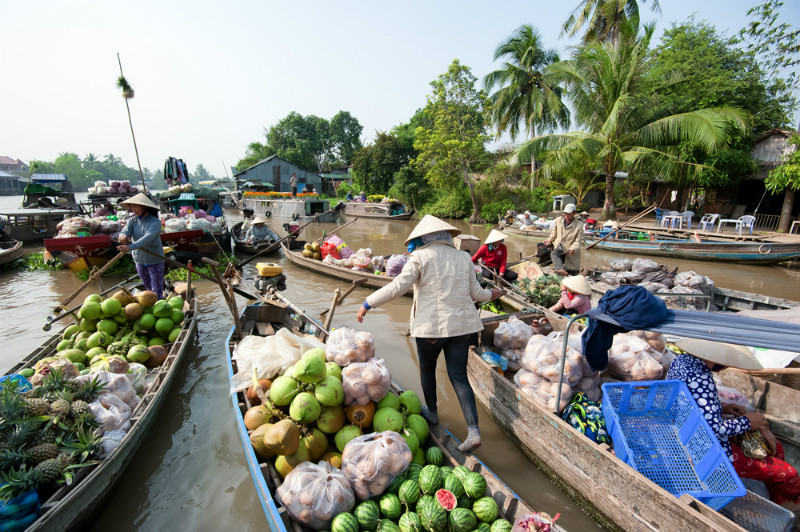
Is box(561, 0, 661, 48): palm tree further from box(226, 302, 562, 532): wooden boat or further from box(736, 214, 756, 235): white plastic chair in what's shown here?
box(226, 302, 562, 532): wooden boat

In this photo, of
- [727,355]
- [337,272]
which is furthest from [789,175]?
[337,272]

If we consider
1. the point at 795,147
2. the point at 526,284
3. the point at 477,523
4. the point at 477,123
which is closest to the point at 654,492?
the point at 477,523

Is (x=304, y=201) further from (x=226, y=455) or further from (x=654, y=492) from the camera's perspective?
(x=654, y=492)

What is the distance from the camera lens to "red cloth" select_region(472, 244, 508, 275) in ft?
20.2

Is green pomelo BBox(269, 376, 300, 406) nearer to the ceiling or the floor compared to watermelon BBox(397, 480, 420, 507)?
nearer to the ceiling

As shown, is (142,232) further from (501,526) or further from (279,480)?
(501,526)

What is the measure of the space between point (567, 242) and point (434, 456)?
5299mm

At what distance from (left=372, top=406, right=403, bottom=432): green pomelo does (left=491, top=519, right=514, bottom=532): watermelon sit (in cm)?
83

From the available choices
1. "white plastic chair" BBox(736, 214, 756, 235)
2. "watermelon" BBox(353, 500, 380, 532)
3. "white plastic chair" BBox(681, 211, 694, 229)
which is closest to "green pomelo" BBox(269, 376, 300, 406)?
"watermelon" BBox(353, 500, 380, 532)

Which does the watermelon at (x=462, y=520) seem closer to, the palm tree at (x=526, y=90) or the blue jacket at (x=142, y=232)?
the blue jacket at (x=142, y=232)

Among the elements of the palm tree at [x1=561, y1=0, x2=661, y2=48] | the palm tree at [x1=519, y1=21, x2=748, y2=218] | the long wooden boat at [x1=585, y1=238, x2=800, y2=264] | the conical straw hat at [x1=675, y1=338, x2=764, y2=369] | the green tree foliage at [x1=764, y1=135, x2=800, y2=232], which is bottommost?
the long wooden boat at [x1=585, y1=238, x2=800, y2=264]

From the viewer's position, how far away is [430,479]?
7.52 feet

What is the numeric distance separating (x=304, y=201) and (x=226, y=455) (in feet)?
71.9

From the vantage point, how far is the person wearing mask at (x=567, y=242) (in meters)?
6.60
